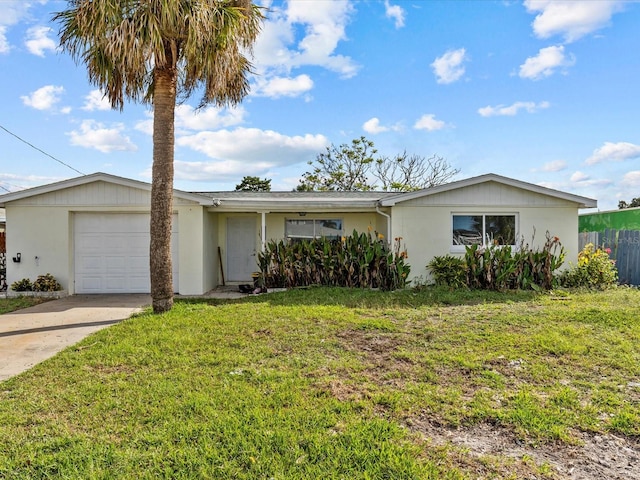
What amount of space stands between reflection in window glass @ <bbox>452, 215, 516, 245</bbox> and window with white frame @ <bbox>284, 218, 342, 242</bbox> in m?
3.71

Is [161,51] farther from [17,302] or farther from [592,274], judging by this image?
[592,274]

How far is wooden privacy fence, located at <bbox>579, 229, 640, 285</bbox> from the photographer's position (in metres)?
11.1

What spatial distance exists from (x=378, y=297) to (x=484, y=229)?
4.00 meters

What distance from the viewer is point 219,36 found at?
7211 mm

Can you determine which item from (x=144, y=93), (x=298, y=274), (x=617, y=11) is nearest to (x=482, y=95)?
(x=617, y=11)

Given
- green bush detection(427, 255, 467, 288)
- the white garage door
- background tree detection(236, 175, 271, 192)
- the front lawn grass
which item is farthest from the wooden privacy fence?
background tree detection(236, 175, 271, 192)

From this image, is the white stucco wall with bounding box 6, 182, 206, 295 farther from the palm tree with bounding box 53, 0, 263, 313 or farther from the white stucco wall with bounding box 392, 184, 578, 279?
the white stucco wall with bounding box 392, 184, 578, 279

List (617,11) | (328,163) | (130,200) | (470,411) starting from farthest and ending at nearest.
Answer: (328,163), (130,200), (617,11), (470,411)

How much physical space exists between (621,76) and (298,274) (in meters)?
9.92

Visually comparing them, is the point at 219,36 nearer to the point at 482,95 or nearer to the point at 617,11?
the point at 617,11

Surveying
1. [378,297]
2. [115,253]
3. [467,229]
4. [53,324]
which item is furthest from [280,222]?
[53,324]

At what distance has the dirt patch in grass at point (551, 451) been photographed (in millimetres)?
2668

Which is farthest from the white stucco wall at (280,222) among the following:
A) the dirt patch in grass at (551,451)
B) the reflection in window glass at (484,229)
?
the dirt patch in grass at (551,451)

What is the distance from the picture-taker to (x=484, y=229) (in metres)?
10.8
